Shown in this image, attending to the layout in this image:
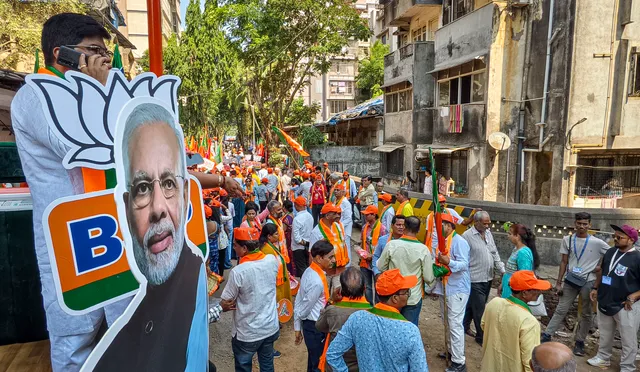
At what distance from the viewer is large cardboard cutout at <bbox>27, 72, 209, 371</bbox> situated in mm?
1227

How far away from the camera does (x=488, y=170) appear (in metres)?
16.0

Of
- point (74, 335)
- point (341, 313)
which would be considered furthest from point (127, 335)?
point (341, 313)

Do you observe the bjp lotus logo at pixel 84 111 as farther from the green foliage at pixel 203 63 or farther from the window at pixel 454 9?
the green foliage at pixel 203 63

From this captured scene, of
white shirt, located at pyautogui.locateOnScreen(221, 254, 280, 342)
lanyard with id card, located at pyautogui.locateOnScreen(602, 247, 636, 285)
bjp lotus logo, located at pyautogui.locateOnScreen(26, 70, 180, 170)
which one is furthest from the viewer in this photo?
lanyard with id card, located at pyautogui.locateOnScreen(602, 247, 636, 285)

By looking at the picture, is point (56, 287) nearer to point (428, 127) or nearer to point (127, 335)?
point (127, 335)

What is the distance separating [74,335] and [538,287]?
3437 millimetres

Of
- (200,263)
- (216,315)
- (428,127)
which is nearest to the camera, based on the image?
(200,263)

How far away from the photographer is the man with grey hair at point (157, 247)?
4.61 feet

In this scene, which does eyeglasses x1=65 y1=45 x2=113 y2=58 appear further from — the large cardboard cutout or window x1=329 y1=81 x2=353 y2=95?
window x1=329 y1=81 x2=353 y2=95

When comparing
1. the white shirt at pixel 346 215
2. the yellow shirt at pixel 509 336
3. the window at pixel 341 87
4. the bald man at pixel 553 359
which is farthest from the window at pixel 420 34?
the window at pixel 341 87

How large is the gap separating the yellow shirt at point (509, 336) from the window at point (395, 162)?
1894 centimetres

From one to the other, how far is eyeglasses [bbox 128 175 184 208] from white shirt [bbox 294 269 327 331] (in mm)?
2794

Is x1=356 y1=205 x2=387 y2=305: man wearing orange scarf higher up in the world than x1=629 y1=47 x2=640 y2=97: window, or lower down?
lower down

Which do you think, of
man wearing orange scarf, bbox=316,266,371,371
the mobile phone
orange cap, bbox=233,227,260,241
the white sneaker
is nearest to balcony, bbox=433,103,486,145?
the white sneaker
